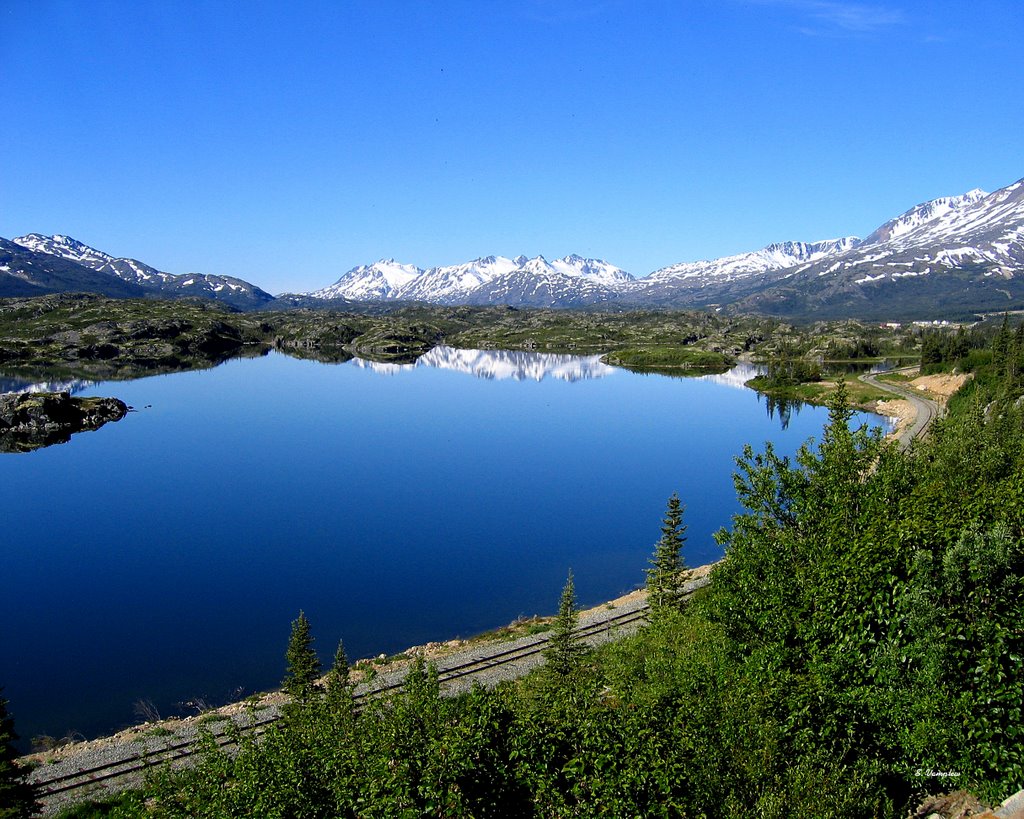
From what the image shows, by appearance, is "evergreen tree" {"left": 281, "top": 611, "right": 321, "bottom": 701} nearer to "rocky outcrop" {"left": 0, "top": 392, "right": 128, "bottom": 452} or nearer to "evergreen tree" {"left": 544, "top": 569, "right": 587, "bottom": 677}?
"evergreen tree" {"left": 544, "top": 569, "right": 587, "bottom": 677}

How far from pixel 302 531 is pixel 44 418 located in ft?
255

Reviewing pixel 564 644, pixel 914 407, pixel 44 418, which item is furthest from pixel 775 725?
pixel 44 418

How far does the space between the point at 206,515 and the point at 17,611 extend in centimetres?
2203

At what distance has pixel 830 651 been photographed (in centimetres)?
1636

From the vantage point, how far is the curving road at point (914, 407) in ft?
274

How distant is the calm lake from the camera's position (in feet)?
132

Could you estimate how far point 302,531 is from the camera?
6222cm

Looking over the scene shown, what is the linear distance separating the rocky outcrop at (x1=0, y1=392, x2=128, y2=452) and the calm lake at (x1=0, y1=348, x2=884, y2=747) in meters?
4.90

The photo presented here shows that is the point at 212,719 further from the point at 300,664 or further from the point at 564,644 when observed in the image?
the point at 564,644

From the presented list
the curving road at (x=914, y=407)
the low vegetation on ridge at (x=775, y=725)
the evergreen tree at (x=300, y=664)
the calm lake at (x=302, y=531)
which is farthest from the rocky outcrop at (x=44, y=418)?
the curving road at (x=914, y=407)

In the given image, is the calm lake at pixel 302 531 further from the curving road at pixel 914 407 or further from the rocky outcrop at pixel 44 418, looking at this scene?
the curving road at pixel 914 407

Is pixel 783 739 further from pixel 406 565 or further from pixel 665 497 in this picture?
pixel 665 497

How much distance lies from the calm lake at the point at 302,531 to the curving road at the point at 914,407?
888 centimetres

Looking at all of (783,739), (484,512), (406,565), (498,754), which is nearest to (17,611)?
(406,565)
